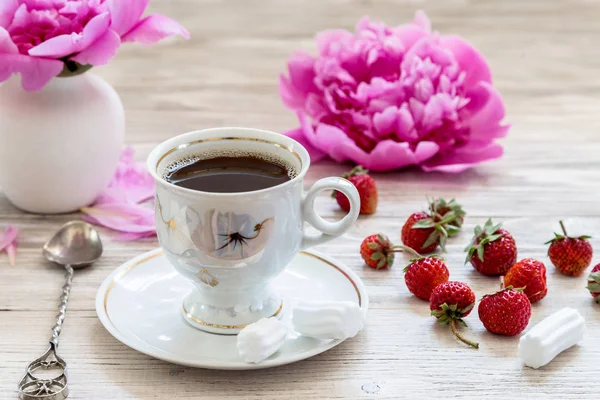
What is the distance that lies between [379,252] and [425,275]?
0.11 metres

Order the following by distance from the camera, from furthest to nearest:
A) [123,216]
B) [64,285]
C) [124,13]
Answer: [123,216] → [124,13] → [64,285]

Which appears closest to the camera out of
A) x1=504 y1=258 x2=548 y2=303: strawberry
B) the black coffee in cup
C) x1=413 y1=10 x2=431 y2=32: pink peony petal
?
the black coffee in cup

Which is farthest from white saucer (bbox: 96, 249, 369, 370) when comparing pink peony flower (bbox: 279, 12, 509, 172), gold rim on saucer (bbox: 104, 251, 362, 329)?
pink peony flower (bbox: 279, 12, 509, 172)

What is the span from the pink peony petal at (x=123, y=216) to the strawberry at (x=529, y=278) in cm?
55

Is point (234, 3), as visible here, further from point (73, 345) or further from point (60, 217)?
point (73, 345)

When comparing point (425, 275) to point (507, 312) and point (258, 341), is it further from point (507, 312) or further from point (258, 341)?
point (258, 341)

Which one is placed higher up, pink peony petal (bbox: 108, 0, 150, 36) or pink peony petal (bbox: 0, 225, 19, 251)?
pink peony petal (bbox: 108, 0, 150, 36)

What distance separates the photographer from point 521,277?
121cm

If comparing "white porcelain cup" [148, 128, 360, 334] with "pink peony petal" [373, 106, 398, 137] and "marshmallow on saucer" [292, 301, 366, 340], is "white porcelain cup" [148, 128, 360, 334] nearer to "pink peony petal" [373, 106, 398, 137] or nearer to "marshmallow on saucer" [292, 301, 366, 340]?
"marshmallow on saucer" [292, 301, 366, 340]

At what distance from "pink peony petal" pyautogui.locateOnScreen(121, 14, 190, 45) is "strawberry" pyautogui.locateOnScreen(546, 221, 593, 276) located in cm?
64

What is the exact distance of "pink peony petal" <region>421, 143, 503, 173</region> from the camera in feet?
5.38

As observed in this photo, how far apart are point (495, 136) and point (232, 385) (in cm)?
86

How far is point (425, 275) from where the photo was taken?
1.22 meters

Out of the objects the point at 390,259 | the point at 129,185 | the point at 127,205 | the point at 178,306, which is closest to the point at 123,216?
the point at 127,205
